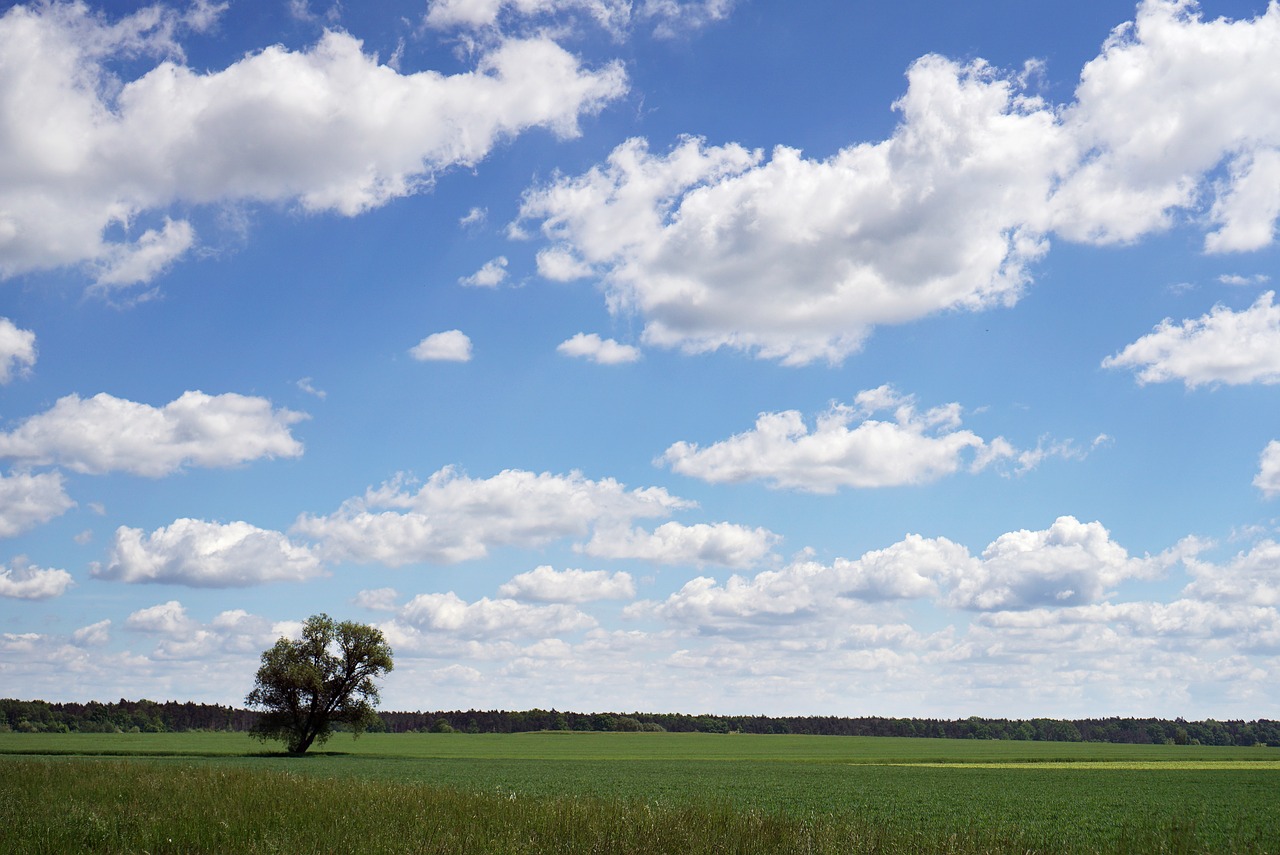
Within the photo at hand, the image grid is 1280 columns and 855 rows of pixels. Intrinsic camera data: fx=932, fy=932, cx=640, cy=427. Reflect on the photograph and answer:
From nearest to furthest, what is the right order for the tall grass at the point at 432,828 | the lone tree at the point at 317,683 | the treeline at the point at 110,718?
the tall grass at the point at 432,828 → the lone tree at the point at 317,683 → the treeline at the point at 110,718

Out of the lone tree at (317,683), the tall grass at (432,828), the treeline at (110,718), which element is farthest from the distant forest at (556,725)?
the tall grass at (432,828)

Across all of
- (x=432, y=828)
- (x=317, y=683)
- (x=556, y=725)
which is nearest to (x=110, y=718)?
(x=556, y=725)

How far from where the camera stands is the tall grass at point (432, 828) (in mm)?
12219

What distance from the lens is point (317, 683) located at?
2857 inches

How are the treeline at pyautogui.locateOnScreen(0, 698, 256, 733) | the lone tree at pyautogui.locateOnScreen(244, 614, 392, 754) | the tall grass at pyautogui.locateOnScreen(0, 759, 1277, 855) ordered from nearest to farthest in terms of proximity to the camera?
the tall grass at pyautogui.locateOnScreen(0, 759, 1277, 855) → the lone tree at pyautogui.locateOnScreen(244, 614, 392, 754) → the treeline at pyautogui.locateOnScreen(0, 698, 256, 733)

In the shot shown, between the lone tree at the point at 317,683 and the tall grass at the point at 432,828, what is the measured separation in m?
57.7

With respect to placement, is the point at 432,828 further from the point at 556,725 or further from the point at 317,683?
the point at 556,725

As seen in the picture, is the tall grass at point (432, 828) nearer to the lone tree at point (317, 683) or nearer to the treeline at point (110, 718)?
the lone tree at point (317, 683)

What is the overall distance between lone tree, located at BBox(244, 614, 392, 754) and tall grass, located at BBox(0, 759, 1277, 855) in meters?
57.7

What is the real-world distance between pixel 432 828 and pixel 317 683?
2544 inches

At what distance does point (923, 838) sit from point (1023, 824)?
1543 centimetres

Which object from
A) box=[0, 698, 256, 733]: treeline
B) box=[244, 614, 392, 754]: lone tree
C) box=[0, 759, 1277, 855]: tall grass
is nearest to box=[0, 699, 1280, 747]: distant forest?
box=[0, 698, 256, 733]: treeline

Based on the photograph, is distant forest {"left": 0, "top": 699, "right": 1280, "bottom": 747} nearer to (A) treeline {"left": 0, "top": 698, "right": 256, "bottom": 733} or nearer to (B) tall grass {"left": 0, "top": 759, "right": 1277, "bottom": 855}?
(A) treeline {"left": 0, "top": 698, "right": 256, "bottom": 733}

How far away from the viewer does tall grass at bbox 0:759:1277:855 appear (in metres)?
12.2
